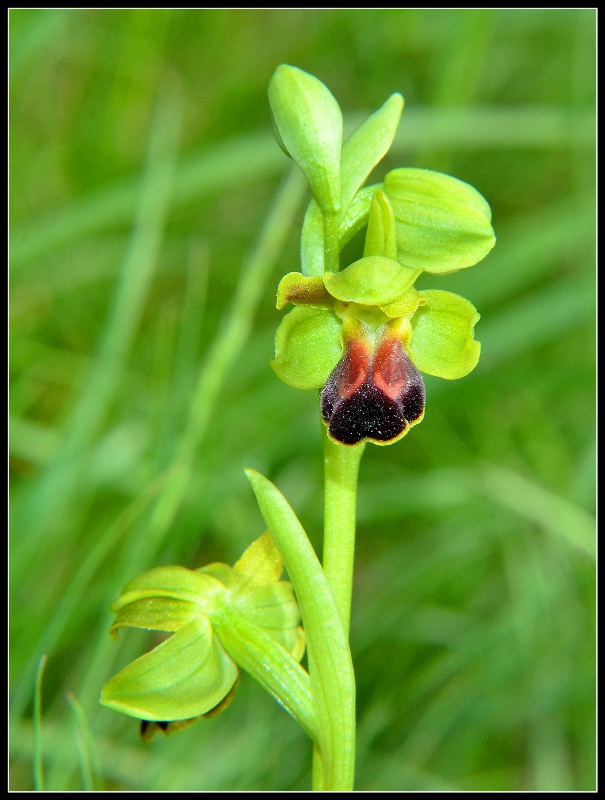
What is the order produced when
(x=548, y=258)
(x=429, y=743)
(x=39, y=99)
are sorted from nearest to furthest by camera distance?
(x=429, y=743), (x=548, y=258), (x=39, y=99)

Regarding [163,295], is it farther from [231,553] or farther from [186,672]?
[186,672]

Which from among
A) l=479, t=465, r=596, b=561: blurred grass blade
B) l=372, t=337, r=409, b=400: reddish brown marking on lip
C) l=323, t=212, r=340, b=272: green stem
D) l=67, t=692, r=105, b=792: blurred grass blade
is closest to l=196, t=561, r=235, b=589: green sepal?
l=67, t=692, r=105, b=792: blurred grass blade

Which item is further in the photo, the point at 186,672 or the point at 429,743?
the point at 429,743

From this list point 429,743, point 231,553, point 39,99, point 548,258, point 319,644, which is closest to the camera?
point 319,644

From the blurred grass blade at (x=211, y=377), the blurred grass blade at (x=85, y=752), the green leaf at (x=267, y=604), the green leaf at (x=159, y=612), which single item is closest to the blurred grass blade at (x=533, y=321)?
the blurred grass blade at (x=211, y=377)

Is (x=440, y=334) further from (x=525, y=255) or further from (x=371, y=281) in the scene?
(x=525, y=255)

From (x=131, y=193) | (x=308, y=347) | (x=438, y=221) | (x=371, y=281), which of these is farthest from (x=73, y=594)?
(x=131, y=193)

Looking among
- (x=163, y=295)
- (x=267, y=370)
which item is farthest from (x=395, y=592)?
(x=163, y=295)

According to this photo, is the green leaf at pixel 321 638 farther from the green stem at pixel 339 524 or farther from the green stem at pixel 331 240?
the green stem at pixel 331 240
